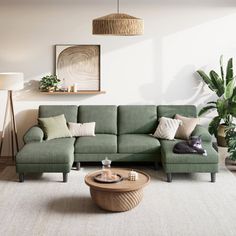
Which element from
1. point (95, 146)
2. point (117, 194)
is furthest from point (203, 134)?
point (117, 194)

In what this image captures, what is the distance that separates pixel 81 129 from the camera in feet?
21.9

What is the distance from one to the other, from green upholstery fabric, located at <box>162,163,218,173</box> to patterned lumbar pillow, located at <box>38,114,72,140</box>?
1.68m

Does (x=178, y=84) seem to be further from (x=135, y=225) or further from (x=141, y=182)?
(x=135, y=225)

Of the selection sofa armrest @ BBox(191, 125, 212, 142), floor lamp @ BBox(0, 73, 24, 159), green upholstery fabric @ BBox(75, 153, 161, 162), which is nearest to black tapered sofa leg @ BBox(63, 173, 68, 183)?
green upholstery fabric @ BBox(75, 153, 161, 162)

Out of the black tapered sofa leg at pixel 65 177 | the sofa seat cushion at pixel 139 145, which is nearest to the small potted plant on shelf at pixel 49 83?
the sofa seat cushion at pixel 139 145

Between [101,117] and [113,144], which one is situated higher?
[101,117]

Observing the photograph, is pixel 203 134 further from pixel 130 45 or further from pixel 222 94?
pixel 130 45

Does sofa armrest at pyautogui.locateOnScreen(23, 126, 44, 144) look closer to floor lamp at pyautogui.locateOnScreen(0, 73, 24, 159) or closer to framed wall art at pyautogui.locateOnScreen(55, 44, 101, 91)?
floor lamp at pyautogui.locateOnScreen(0, 73, 24, 159)

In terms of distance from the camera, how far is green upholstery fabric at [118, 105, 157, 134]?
22.5 ft

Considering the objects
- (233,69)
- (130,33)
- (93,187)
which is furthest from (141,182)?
(233,69)

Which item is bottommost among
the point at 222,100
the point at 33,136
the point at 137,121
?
the point at 33,136

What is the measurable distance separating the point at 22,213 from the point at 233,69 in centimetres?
417

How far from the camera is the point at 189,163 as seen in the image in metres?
5.76

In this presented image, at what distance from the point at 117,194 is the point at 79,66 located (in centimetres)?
297
